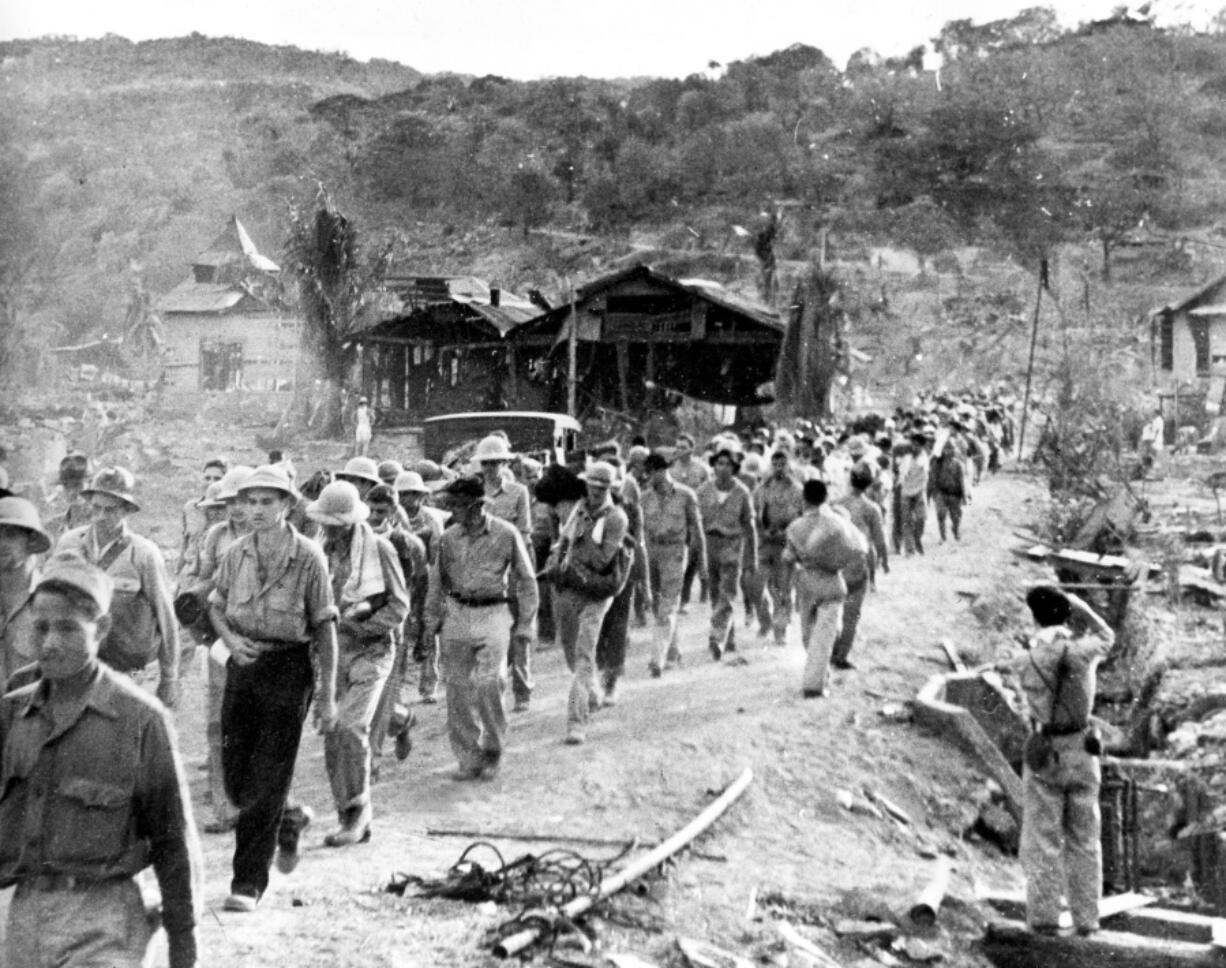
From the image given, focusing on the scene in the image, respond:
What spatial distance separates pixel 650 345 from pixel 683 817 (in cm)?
2384

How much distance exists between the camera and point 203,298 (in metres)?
→ 41.7

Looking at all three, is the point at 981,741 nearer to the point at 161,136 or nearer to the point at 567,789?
the point at 567,789

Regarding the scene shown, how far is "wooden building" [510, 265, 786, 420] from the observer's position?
30656mm

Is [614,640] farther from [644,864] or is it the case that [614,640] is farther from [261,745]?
[261,745]

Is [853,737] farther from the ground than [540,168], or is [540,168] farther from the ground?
[540,168]

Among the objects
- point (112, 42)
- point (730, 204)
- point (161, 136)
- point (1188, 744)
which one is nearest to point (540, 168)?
point (730, 204)

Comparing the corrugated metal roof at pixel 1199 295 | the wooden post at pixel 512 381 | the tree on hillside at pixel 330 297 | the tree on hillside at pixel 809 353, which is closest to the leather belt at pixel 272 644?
the tree on hillside at pixel 809 353

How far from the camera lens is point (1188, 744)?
37.3 ft

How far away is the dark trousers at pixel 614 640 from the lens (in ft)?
32.6

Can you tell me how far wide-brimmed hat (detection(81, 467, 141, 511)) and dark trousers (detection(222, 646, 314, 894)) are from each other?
1.07 meters

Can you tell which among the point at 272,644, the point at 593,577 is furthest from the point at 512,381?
the point at 272,644

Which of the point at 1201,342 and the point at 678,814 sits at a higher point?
the point at 1201,342

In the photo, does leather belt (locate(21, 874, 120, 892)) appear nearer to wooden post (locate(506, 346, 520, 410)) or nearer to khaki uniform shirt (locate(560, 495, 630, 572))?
khaki uniform shirt (locate(560, 495, 630, 572))

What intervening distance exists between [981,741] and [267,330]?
113ft
